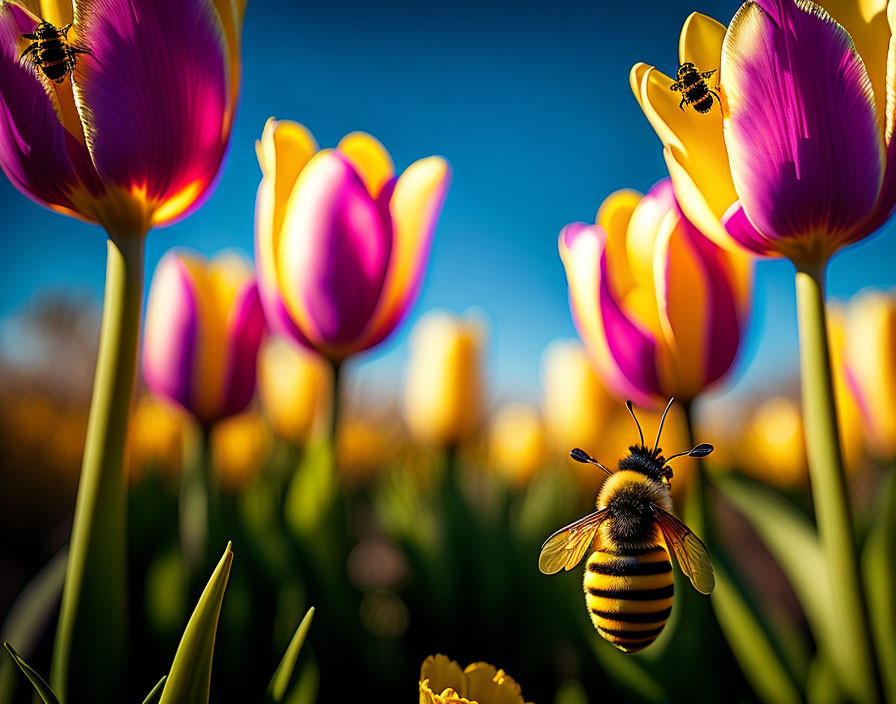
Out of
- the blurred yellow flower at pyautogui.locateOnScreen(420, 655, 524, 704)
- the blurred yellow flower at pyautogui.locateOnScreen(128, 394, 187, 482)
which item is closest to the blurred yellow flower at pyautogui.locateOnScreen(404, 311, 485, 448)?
the blurred yellow flower at pyautogui.locateOnScreen(128, 394, 187, 482)

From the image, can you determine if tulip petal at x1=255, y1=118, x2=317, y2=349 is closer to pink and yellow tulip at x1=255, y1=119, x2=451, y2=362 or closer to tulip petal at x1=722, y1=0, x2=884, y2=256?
pink and yellow tulip at x1=255, y1=119, x2=451, y2=362

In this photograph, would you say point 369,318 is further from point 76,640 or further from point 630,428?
point 630,428

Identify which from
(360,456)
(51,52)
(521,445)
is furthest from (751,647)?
(360,456)

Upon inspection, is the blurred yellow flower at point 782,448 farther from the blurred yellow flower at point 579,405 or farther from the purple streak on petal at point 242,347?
the purple streak on petal at point 242,347

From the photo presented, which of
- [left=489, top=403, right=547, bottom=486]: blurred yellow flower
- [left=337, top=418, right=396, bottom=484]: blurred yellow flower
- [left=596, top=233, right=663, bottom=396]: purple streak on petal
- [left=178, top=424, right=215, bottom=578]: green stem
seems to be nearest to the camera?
[left=596, top=233, right=663, bottom=396]: purple streak on petal

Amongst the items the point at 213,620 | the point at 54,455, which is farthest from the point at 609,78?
the point at 54,455

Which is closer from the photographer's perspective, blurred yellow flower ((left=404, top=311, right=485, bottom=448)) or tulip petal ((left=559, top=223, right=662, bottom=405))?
Answer: tulip petal ((left=559, top=223, right=662, bottom=405))
